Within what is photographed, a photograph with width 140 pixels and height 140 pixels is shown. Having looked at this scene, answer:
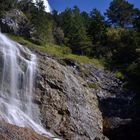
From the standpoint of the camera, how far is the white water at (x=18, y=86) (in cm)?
4012

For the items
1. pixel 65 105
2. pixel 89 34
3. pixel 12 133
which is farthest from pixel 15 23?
pixel 12 133

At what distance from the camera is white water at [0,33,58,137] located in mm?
40122

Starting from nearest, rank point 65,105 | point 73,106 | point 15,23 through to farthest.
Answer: point 65,105, point 73,106, point 15,23

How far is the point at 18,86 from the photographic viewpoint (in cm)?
4466

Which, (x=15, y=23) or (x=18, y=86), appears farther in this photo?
(x=15, y=23)

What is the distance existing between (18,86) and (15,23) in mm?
39016

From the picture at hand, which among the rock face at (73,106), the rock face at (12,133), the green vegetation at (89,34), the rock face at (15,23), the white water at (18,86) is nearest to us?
the rock face at (12,133)

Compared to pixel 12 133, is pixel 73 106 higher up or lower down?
higher up

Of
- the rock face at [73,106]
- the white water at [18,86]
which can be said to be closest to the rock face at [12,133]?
the white water at [18,86]

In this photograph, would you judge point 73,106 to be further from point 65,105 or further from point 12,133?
point 12,133

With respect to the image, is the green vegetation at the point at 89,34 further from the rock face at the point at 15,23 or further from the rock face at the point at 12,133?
the rock face at the point at 12,133

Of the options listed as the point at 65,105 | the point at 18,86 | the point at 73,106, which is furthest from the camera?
the point at 73,106

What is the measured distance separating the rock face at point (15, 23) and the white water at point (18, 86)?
3074 centimetres

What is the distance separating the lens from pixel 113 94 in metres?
59.7
